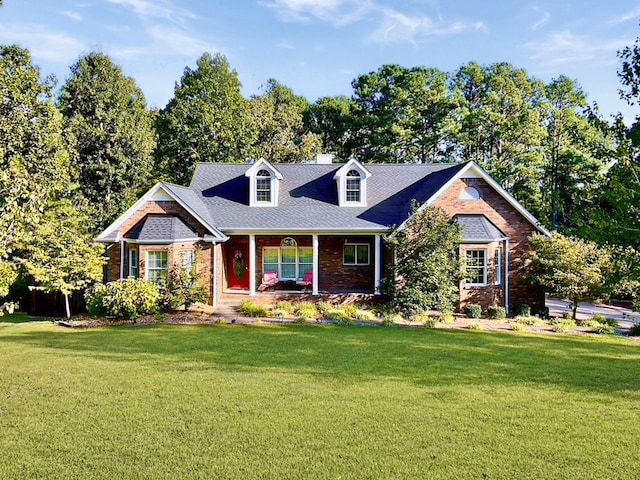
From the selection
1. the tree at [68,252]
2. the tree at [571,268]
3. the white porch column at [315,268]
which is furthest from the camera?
the white porch column at [315,268]

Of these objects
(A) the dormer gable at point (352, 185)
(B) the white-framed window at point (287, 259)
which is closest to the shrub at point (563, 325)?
(A) the dormer gable at point (352, 185)

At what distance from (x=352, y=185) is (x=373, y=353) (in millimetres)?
13087

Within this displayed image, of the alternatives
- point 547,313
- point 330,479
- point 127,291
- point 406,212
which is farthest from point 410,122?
point 330,479

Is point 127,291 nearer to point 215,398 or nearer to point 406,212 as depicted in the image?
point 215,398

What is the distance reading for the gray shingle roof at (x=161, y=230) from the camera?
62.7 feet

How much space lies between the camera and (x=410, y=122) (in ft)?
139

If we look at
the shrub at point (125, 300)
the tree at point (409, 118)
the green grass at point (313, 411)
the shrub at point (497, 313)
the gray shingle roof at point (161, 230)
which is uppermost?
the tree at point (409, 118)

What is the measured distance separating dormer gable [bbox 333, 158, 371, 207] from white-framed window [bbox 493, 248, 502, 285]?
6682 millimetres

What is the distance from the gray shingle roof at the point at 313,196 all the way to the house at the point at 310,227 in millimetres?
56

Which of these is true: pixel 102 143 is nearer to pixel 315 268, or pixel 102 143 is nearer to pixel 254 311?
pixel 315 268

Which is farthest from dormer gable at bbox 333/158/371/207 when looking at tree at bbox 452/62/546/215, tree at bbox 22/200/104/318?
tree at bbox 452/62/546/215

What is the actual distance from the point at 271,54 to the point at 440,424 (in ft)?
64.7

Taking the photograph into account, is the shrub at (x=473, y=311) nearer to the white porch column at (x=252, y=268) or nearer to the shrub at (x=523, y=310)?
the shrub at (x=523, y=310)

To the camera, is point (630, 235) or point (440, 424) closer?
point (440, 424)
